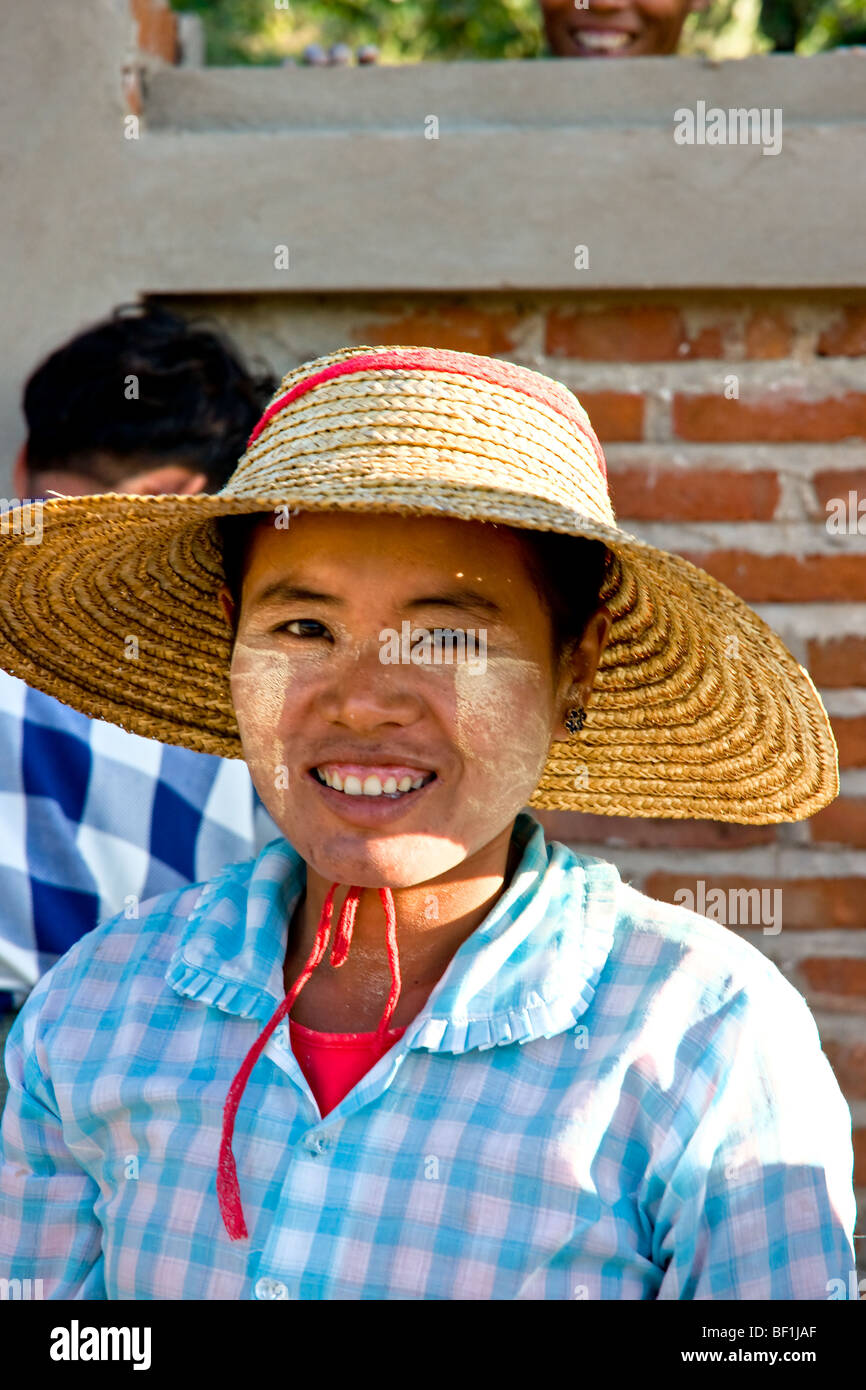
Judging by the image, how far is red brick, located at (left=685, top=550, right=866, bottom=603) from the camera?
101 inches

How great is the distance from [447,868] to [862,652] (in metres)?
1.27

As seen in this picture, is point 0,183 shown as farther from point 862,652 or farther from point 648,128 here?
point 862,652

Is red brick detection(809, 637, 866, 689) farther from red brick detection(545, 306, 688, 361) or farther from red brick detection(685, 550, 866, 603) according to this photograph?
red brick detection(545, 306, 688, 361)

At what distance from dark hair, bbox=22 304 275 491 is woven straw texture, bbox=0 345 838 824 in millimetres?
870

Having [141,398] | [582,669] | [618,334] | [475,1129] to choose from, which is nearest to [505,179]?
[618,334]

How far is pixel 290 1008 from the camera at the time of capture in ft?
5.29

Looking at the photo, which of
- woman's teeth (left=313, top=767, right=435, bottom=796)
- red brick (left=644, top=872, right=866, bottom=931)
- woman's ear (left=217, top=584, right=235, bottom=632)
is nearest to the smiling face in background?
red brick (left=644, top=872, right=866, bottom=931)

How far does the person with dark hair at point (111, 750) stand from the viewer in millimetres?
2332

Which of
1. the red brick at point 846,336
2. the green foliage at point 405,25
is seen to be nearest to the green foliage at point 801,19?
the green foliage at point 405,25

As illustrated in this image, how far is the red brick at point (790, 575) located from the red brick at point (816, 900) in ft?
1.59

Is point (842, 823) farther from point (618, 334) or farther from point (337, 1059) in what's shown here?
point (337, 1059)

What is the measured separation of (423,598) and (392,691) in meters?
0.10
